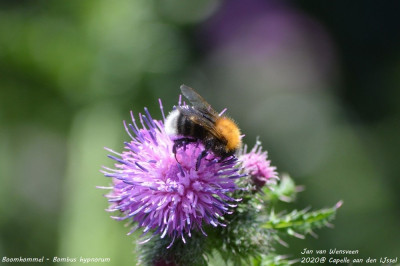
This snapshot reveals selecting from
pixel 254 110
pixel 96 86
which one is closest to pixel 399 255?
pixel 254 110

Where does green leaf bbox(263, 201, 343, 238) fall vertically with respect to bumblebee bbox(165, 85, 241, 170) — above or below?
below

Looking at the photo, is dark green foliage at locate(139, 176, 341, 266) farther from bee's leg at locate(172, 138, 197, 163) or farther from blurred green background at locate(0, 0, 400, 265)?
blurred green background at locate(0, 0, 400, 265)

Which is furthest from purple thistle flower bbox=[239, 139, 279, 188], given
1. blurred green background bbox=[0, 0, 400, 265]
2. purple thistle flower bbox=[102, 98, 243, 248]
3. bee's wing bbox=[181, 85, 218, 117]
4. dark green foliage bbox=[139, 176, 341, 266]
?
blurred green background bbox=[0, 0, 400, 265]

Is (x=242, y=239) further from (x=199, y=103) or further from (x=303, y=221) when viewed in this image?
(x=199, y=103)

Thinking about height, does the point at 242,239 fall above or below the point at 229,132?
below

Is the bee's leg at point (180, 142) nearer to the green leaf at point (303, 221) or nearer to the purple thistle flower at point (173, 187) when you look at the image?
the purple thistle flower at point (173, 187)

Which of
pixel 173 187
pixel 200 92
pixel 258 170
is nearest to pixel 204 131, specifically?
pixel 173 187

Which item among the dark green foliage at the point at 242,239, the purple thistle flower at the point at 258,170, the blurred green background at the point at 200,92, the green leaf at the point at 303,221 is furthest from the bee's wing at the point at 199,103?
the blurred green background at the point at 200,92
